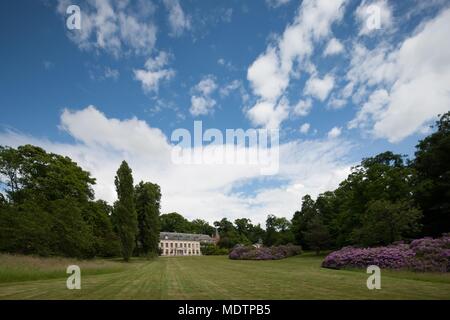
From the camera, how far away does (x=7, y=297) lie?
9477 mm

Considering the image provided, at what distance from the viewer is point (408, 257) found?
19.5m

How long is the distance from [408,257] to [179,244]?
353 ft

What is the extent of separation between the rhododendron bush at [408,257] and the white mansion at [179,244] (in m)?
97.5

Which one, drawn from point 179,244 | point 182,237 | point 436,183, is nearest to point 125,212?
point 436,183

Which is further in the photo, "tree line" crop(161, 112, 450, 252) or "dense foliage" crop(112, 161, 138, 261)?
"dense foliage" crop(112, 161, 138, 261)

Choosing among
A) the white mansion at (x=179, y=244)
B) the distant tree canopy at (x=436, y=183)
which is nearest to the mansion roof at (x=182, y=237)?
the white mansion at (x=179, y=244)

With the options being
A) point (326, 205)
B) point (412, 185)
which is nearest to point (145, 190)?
point (326, 205)

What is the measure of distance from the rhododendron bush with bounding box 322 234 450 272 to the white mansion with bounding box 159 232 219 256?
97505 millimetres

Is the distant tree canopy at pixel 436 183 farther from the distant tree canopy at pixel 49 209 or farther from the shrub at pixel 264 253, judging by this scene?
the distant tree canopy at pixel 49 209

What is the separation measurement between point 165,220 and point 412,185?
113253 mm

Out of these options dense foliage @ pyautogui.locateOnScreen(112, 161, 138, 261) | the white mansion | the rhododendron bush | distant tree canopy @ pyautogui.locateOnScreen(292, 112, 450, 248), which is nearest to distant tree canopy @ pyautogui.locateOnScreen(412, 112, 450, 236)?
distant tree canopy @ pyautogui.locateOnScreen(292, 112, 450, 248)

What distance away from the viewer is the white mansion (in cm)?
11653

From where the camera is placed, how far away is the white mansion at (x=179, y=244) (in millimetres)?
116525

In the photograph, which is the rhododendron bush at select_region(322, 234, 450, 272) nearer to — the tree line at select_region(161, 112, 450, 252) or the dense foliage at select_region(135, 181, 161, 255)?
the tree line at select_region(161, 112, 450, 252)
